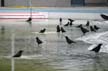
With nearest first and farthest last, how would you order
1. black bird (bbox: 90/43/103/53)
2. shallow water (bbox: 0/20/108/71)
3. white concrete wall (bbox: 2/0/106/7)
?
shallow water (bbox: 0/20/108/71)
black bird (bbox: 90/43/103/53)
white concrete wall (bbox: 2/0/106/7)

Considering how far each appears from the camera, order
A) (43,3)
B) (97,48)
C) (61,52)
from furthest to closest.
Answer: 1. (43,3)
2. (61,52)
3. (97,48)

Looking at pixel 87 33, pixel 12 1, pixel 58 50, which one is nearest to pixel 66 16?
pixel 12 1

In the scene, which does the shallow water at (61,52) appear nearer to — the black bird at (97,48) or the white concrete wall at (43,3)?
the black bird at (97,48)

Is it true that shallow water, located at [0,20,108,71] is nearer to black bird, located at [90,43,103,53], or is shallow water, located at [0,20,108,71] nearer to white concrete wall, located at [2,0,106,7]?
black bird, located at [90,43,103,53]

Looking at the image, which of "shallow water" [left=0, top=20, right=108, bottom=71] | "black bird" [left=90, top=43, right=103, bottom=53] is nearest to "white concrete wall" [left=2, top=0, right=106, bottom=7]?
"shallow water" [left=0, top=20, right=108, bottom=71]

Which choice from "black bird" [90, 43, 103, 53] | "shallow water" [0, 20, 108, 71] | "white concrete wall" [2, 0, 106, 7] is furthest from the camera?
"white concrete wall" [2, 0, 106, 7]

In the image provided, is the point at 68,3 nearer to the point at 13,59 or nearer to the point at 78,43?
the point at 78,43

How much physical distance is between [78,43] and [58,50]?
168 centimetres

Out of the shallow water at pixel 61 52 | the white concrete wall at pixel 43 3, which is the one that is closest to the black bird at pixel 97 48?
the shallow water at pixel 61 52

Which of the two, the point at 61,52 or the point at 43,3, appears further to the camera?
the point at 43,3

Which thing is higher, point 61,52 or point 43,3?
point 61,52

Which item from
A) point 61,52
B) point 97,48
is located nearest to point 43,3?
point 61,52

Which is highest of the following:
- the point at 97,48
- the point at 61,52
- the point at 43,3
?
the point at 97,48

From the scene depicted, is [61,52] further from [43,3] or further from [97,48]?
[43,3]
